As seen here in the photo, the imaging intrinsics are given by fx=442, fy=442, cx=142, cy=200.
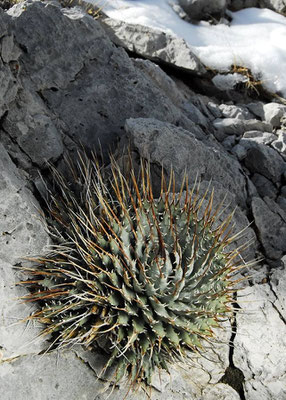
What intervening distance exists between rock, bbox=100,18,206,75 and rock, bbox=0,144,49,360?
291cm

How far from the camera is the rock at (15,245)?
2.75 m

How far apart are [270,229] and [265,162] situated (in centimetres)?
88

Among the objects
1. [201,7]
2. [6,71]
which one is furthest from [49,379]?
[201,7]

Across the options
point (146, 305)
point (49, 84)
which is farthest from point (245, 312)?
point (49, 84)

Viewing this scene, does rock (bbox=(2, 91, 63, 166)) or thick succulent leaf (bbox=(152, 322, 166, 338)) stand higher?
rock (bbox=(2, 91, 63, 166))

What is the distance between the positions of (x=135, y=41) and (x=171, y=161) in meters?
2.52

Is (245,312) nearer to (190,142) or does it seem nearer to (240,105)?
(190,142)

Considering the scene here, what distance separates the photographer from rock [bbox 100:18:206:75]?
5430 millimetres

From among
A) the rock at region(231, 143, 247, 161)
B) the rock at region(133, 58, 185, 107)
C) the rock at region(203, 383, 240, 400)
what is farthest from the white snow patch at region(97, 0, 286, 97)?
the rock at region(203, 383, 240, 400)

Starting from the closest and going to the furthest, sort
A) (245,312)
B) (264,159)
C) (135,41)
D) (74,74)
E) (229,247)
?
(245,312), (229,247), (74,74), (264,159), (135,41)

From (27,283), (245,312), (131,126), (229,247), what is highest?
(131,126)

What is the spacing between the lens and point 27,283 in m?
2.88

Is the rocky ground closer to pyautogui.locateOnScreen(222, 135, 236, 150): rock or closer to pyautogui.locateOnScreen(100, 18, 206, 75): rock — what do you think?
pyautogui.locateOnScreen(222, 135, 236, 150): rock

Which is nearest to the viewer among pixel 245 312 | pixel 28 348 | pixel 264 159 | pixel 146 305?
pixel 146 305
